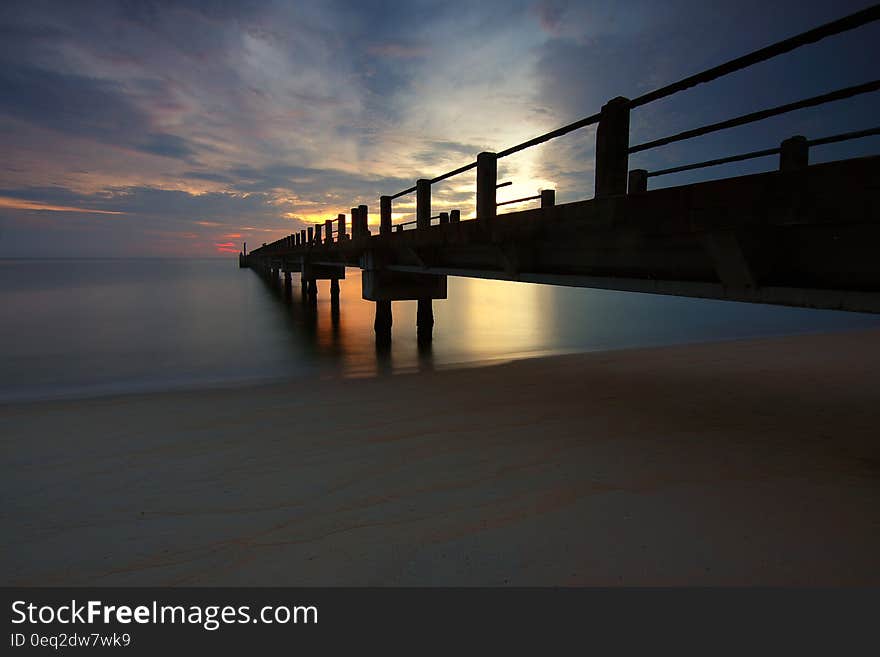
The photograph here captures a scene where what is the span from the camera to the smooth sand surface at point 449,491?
302 cm

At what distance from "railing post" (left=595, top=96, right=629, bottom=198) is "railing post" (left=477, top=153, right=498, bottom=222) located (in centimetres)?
265

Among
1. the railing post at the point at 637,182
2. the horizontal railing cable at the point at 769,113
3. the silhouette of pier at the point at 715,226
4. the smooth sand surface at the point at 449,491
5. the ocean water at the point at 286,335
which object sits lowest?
the ocean water at the point at 286,335

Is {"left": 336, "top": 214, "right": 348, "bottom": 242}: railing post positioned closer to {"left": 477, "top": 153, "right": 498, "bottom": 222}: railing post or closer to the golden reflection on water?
the golden reflection on water

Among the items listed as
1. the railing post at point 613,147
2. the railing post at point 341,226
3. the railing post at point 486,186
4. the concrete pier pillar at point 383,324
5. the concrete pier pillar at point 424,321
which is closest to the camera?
the railing post at point 613,147

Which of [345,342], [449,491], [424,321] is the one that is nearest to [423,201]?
[424,321]

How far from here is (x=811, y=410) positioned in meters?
6.71

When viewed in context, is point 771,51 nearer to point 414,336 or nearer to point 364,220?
point 364,220

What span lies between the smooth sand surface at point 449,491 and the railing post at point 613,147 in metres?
3.05

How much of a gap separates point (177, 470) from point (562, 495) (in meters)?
3.89

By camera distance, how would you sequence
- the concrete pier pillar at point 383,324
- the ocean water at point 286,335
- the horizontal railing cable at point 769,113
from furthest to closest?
the concrete pier pillar at point 383,324, the ocean water at point 286,335, the horizontal railing cable at point 769,113

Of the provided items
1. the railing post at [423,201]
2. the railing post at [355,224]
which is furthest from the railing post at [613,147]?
the railing post at [355,224]

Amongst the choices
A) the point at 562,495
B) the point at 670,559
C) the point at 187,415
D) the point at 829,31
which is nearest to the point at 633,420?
the point at 562,495

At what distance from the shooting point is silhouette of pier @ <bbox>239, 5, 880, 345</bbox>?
3.21 meters

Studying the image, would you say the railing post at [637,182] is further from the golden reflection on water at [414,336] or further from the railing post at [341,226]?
the railing post at [341,226]
